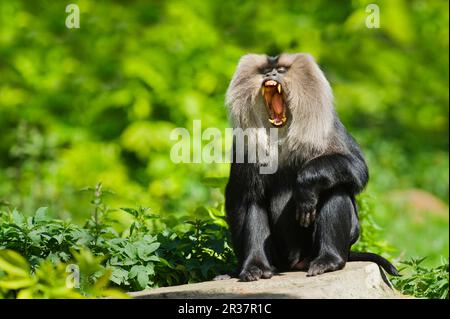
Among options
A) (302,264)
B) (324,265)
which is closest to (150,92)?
(302,264)

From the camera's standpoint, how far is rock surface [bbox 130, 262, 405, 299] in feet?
15.8

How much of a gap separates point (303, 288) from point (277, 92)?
4.56 feet

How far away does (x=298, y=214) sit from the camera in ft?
18.1

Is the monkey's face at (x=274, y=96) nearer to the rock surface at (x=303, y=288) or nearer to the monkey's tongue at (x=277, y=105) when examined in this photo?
the monkey's tongue at (x=277, y=105)

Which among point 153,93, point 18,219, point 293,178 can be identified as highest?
point 153,93

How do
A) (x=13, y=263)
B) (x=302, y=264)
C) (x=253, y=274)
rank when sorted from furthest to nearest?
(x=302, y=264) < (x=253, y=274) < (x=13, y=263)

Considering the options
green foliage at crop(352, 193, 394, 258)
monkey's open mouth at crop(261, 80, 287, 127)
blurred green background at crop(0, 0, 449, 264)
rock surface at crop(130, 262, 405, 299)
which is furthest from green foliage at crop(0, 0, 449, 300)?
rock surface at crop(130, 262, 405, 299)

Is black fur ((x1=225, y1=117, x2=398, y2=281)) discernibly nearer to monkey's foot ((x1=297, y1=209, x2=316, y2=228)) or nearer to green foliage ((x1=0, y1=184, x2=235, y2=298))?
monkey's foot ((x1=297, y1=209, x2=316, y2=228))

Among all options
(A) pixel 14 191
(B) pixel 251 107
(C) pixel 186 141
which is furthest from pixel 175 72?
(B) pixel 251 107

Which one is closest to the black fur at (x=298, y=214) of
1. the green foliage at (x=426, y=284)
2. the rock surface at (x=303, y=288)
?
the rock surface at (x=303, y=288)

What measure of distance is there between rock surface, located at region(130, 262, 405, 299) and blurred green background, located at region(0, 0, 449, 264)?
415cm

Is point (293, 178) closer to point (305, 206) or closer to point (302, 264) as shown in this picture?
Result: point (305, 206)

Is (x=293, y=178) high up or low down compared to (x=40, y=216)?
up
